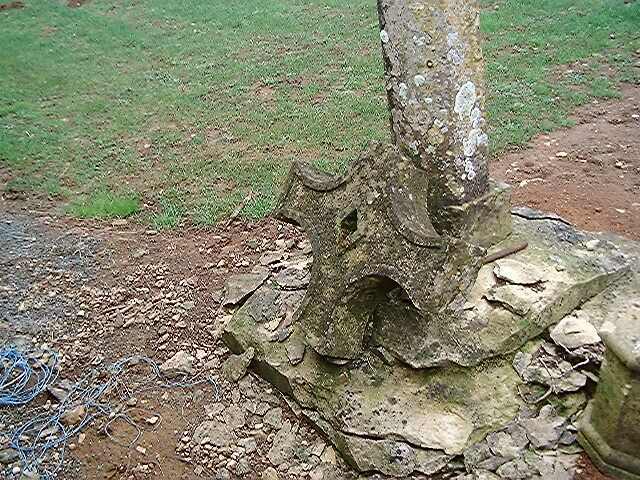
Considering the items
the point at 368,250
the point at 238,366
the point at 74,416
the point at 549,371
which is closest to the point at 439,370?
the point at 549,371

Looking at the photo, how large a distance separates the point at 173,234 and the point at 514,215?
116 inches

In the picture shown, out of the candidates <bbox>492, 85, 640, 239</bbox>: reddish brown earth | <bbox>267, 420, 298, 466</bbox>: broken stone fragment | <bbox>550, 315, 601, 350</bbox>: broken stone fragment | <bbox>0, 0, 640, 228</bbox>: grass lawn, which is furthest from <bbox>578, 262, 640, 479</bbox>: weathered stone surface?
<bbox>0, 0, 640, 228</bbox>: grass lawn

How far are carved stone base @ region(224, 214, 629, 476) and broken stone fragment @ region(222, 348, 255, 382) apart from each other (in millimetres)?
92

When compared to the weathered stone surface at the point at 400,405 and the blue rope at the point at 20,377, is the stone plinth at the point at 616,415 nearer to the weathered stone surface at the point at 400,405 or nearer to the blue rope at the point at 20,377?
the weathered stone surface at the point at 400,405

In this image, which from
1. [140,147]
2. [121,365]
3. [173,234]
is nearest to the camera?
[121,365]

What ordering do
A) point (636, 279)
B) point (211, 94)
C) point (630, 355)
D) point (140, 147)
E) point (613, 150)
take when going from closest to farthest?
point (630, 355) → point (636, 279) → point (613, 150) → point (140, 147) → point (211, 94)

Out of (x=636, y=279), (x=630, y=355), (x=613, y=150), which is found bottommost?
(x=613, y=150)

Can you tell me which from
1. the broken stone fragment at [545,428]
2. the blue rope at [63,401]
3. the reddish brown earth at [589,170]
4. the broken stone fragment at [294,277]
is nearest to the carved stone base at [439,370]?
the broken stone fragment at [545,428]

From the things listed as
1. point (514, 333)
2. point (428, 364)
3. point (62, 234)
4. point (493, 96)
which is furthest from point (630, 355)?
point (493, 96)

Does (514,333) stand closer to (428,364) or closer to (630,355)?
(428,364)

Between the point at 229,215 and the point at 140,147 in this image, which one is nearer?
the point at 229,215

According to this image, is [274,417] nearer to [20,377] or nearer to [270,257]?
[270,257]

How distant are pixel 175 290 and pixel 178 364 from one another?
85 centimetres

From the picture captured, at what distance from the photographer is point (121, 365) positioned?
4.69 meters
